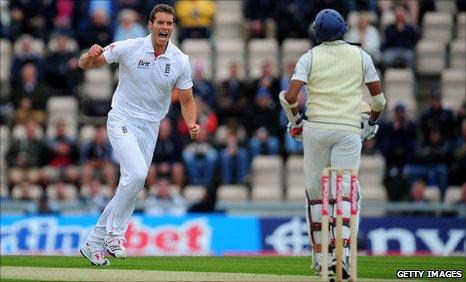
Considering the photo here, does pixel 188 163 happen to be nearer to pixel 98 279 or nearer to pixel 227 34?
pixel 227 34

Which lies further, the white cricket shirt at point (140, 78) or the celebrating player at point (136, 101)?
the white cricket shirt at point (140, 78)

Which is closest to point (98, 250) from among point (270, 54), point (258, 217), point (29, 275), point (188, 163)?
point (29, 275)

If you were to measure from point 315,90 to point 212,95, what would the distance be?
12118 mm

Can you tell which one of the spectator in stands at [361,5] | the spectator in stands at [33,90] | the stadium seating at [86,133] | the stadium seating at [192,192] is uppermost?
the spectator in stands at [361,5]

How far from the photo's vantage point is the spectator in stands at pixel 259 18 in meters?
25.4

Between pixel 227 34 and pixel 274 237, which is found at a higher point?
pixel 227 34

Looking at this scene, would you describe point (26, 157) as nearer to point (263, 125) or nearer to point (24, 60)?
point (24, 60)

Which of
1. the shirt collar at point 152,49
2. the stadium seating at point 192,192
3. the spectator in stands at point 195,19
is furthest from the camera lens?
the spectator in stands at point 195,19

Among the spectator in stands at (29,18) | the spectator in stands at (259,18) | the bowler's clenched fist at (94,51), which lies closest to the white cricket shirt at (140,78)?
the bowler's clenched fist at (94,51)

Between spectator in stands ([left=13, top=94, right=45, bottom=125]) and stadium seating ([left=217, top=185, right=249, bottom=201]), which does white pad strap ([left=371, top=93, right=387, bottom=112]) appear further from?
spectator in stands ([left=13, top=94, right=45, bottom=125])

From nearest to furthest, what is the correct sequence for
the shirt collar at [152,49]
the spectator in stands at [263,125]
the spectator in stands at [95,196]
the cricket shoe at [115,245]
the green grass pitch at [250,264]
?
the cricket shoe at [115,245]
the shirt collar at [152,49]
the green grass pitch at [250,264]
the spectator in stands at [95,196]
the spectator in stands at [263,125]

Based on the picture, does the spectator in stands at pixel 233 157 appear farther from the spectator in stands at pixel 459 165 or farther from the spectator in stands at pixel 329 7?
the spectator in stands at pixel 459 165

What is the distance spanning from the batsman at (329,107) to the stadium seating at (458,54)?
1311 cm

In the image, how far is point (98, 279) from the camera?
11.0m
